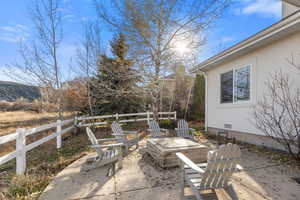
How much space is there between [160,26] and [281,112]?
545 centimetres

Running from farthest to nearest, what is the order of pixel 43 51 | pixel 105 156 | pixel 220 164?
pixel 43 51 < pixel 105 156 < pixel 220 164

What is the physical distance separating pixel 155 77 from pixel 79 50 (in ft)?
14.3

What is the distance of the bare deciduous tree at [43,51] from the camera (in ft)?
18.7

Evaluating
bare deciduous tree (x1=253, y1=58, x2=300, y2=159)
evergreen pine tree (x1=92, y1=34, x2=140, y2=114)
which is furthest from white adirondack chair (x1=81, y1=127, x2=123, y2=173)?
evergreen pine tree (x1=92, y1=34, x2=140, y2=114)

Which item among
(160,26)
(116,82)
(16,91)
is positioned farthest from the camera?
(116,82)

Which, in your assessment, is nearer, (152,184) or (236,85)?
(152,184)

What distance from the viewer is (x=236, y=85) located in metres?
5.80

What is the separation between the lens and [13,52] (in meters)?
5.50

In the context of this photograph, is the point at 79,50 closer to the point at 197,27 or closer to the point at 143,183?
the point at 197,27

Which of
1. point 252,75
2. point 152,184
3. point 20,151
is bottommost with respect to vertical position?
point 152,184

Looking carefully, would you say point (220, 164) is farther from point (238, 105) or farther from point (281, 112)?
point (238, 105)

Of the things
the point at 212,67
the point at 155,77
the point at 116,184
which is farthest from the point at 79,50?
the point at 116,184

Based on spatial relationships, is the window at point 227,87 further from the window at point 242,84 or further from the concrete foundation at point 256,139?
the concrete foundation at point 256,139

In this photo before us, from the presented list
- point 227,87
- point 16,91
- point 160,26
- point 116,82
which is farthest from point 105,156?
point 116,82
